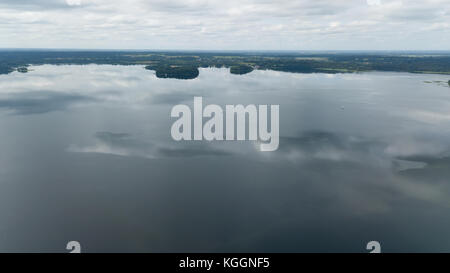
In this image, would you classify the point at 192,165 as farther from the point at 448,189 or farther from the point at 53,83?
the point at 53,83

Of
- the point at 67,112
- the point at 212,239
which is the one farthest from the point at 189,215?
the point at 67,112

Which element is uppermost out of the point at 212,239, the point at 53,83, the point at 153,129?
Answer: the point at 53,83

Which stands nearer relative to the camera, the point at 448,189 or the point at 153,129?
the point at 448,189

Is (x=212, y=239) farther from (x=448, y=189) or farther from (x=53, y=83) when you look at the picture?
(x=53, y=83)
